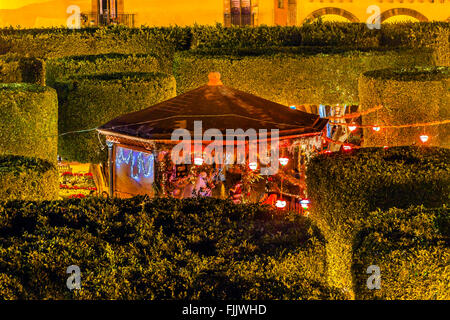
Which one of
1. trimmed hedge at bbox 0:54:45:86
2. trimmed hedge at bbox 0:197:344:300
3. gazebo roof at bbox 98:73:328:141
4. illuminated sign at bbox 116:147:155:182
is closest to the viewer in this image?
trimmed hedge at bbox 0:197:344:300

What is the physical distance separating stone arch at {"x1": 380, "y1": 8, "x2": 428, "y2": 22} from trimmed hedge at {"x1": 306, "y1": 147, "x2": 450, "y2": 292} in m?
25.9

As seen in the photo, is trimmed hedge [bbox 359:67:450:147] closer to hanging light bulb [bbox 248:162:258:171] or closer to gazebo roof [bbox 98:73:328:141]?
gazebo roof [bbox 98:73:328:141]

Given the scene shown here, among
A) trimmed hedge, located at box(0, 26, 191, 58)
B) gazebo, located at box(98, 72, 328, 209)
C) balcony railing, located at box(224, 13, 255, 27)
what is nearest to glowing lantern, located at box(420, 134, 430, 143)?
gazebo, located at box(98, 72, 328, 209)

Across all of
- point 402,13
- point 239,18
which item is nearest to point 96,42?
point 239,18

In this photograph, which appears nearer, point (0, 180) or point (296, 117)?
point (0, 180)

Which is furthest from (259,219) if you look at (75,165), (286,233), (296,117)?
(75,165)

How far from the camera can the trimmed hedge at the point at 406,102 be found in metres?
14.6

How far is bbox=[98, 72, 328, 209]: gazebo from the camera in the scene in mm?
11445

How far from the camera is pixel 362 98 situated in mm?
15555

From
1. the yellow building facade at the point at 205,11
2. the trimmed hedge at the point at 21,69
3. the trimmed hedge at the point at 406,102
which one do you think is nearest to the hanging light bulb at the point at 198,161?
the trimmed hedge at the point at 406,102

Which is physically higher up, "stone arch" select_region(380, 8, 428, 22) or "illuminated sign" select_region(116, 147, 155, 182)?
"stone arch" select_region(380, 8, 428, 22)

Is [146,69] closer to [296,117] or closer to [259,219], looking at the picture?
[296,117]

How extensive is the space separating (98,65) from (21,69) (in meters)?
1.60
